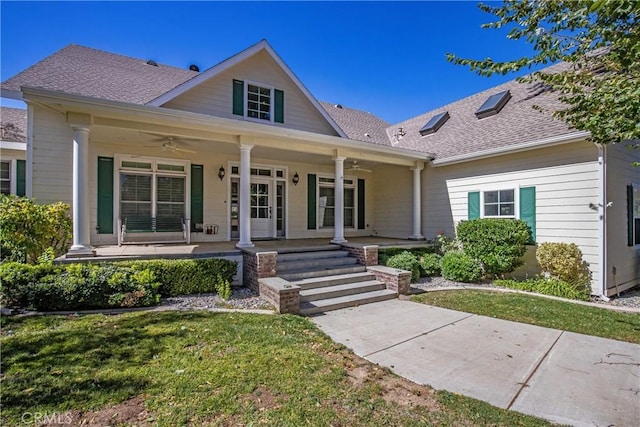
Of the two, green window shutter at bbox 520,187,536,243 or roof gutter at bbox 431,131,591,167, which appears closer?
roof gutter at bbox 431,131,591,167

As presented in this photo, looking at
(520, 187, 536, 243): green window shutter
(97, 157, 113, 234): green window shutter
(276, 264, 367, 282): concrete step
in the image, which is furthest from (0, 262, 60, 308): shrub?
(520, 187, 536, 243): green window shutter

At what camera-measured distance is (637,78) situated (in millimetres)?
3705

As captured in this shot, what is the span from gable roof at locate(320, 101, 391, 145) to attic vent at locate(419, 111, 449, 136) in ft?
5.65

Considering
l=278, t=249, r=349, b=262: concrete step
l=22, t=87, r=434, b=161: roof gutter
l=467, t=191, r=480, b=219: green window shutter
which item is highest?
l=22, t=87, r=434, b=161: roof gutter

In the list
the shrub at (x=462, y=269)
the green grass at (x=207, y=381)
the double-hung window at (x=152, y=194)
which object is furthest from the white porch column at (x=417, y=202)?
the double-hung window at (x=152, y=194)

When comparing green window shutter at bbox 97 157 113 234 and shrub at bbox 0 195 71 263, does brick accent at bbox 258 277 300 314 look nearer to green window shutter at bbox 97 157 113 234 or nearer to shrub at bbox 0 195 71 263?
shrub at bbox 0 195 71 263

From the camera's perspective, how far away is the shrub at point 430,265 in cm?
865

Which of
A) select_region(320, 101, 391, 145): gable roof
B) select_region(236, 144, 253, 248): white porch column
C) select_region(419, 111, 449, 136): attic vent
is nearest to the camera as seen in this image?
select_region(236, 144, 253, 248): white porch column

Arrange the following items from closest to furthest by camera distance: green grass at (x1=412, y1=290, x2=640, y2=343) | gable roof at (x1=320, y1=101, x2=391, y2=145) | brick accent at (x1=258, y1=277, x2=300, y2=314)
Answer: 1. green grass at (x1=412, y1=290, x2=640, y2=343)
2. brick accent at (x1=258, y1=277, x2=300, y2=314)
3. gable roof at (x1=320, y1=101, x2=391, y2=145)

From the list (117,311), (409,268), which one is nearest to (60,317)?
(117,311)

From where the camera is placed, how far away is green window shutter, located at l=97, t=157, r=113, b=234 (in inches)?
326

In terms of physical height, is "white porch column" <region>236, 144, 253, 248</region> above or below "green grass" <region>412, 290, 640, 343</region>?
above

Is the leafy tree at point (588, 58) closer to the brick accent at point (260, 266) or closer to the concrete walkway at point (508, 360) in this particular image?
the concrete walkway at point (508, 360)

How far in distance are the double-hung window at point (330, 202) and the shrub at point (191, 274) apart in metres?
5.40
